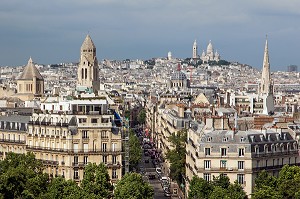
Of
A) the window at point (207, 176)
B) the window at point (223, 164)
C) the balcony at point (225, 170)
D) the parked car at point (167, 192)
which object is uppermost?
the window at point (223, 164)

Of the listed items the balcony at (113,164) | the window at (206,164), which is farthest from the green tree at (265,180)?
the balcony at (113,164)

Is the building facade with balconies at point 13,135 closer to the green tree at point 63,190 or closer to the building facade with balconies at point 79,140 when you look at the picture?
the building facade with balconies at point 79,140

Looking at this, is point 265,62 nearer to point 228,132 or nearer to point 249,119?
point 249,119

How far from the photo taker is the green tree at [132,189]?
254 feet

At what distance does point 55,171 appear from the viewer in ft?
297

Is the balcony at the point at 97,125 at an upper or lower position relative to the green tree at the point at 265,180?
upper

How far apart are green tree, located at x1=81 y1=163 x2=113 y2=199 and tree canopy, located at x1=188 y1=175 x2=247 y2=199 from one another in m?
7.50

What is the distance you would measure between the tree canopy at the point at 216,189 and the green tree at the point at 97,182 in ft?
24.6

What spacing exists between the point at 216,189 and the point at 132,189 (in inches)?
282

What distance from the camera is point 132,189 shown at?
77500 mm

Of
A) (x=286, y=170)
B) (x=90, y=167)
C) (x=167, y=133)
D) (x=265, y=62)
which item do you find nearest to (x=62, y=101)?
(x=90, y=167)

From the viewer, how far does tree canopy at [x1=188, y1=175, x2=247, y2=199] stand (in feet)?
248

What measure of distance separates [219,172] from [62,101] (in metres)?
20.6

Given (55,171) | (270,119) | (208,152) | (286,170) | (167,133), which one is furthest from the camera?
(167,133)
